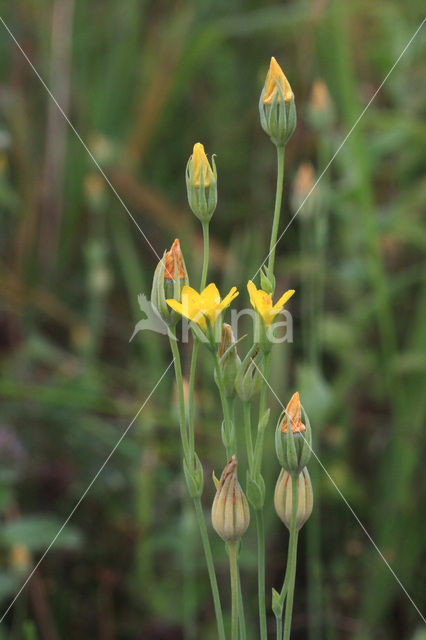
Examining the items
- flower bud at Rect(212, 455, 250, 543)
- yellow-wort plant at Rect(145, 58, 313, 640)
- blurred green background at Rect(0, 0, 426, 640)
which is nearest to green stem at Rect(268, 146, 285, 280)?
yellow-wort plant at Rect(145, 58, 313, 640)

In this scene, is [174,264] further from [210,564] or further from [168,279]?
[210,564]

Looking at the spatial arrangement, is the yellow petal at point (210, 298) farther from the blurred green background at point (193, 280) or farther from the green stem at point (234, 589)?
the blurred green background at point (193, 280)

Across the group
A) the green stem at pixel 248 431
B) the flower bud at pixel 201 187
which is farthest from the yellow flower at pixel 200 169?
the green stem at pixel 248 431

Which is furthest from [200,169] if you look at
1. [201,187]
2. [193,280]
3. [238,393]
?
[193,280]

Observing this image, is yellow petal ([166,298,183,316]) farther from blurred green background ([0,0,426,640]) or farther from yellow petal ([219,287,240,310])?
blurred green background ([0,0,426,640])

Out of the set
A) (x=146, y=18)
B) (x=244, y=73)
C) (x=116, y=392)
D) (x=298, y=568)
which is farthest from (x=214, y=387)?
(x=146, y=18)
